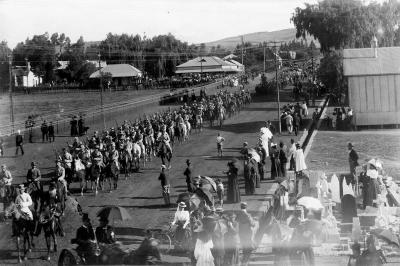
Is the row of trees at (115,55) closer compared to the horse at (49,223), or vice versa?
the horse at (49,223)

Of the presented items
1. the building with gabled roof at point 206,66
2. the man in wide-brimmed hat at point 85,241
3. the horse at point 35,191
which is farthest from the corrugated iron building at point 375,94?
the building with gabled roof at point 206,66

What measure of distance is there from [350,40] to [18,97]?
45.7m

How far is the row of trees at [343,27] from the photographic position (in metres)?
46.8

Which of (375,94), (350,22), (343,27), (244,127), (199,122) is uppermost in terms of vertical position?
(350,22)

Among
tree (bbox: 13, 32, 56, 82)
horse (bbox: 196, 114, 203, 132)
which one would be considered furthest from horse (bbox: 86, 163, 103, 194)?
tree (bbox: 13, 32, 56, 82)

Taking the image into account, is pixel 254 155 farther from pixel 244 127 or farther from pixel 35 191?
pixel 244 127

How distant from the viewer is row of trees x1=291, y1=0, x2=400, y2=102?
1843 inches

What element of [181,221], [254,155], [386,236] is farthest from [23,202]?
[386,236]

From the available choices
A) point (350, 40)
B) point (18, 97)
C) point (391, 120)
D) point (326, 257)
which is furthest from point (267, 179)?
point (18, 97)

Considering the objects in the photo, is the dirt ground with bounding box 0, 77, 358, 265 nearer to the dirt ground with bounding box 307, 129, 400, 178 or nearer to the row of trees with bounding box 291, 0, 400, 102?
the dirt ground with bounding box 307, 129, 400, 178

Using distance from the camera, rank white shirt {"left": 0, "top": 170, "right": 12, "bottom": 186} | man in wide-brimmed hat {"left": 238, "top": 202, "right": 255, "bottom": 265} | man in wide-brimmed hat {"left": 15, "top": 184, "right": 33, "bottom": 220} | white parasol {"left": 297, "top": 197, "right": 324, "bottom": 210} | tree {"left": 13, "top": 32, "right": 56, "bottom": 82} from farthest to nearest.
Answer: tree {"left": 13, "top": 32, "right": 56, "bottom": 82} < white shirt {"left": 0, "top": 170, "right": 12, "bottom": 186} < man in wide-brimmed hat {"left": 15, "top": 184, "right": 33, "bottom": 220} < white parasol {"left": 297, "top": 197, "right": 324, "bottom": 210} < man in wide-brimmed hat {"left": 238, "top": 202, "right": 255, "bottom": 265}

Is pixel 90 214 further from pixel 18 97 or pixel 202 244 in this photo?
pixel 18 97

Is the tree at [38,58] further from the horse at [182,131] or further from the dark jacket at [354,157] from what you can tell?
the dark jacket at [354,157]

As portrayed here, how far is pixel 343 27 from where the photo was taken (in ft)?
161
